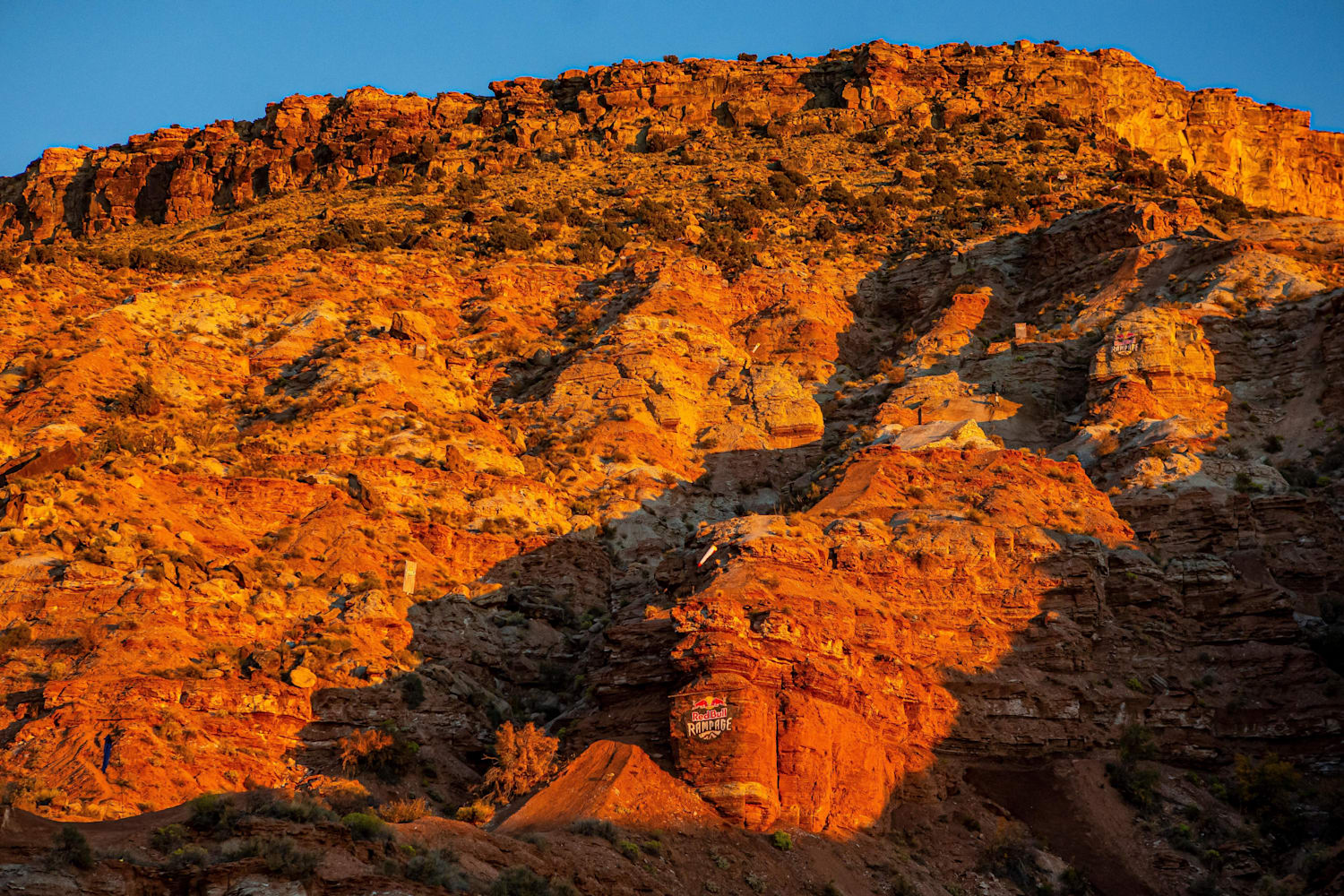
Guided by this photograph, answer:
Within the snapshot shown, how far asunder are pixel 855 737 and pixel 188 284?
33856mm

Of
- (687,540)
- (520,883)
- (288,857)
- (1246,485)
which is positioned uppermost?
(1246,485)

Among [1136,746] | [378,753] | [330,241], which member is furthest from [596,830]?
[330,241]

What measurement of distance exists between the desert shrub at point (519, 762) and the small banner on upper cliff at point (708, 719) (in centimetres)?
302

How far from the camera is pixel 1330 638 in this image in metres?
31.1

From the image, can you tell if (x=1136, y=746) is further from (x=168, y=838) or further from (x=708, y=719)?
(x=168, y=838)

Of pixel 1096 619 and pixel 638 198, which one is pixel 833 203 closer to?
pixel 638 198

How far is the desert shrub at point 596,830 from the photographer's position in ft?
74.5

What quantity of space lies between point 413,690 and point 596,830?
25.4 ft

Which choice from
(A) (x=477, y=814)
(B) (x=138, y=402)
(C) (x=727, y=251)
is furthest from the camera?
(C) (x=727, y=251)

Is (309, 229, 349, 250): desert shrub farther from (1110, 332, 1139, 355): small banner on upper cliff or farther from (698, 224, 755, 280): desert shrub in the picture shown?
(1110, 332, 1139, 355): small banner on upper cliff

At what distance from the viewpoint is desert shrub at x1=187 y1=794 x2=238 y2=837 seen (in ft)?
59.9

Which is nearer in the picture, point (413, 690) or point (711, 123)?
point (413, 690)

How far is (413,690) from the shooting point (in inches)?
1142

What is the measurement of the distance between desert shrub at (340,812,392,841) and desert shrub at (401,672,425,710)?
9.50 metres
